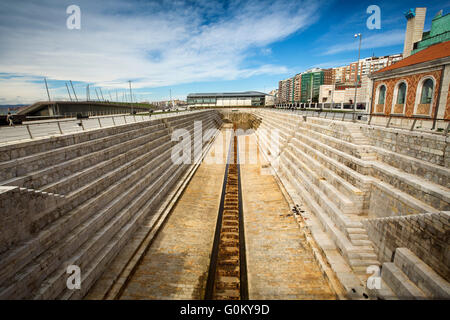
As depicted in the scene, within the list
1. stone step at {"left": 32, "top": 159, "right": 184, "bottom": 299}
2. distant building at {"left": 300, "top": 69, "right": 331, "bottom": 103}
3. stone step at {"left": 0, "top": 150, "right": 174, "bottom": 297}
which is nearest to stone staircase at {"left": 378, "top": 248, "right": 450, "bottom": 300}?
stone step at {"left": 32, "top": 159, "right": 184, "bottom": 299}

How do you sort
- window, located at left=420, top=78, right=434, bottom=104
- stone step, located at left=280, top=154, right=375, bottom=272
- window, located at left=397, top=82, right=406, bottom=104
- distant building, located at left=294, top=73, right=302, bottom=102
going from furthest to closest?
distant building, located at left=294, top=73, right=302, bottom=102 → window, located at left=397, top=82, right=406, bottom=104 → window, located at left=420, top=78, right=434, bottom=104 → stone step, located at left=280, top=154, right=375, bottom=272

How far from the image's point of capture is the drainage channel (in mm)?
8378

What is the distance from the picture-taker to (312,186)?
13.1 meters

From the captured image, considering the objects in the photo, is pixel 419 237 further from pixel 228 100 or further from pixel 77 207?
pixel 228 100

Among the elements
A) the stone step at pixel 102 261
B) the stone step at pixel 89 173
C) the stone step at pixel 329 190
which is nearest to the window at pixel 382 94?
the stone step at pixel 329 190

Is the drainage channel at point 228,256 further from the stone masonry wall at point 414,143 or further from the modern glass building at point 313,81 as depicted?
the modern glass building at point 313,81

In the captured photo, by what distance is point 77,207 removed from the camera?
816 cm

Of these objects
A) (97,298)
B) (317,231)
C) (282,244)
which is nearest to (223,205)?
(282,244)

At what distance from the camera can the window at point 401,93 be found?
57.9 ft

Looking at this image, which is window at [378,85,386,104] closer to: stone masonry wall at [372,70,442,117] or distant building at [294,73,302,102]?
stone masonry wall at [372,70,442,117]

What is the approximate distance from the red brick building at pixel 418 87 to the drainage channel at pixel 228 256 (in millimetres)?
15288

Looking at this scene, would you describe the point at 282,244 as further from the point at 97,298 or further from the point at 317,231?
the point at 97,298

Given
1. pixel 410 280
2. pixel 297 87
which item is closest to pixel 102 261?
pixel 410 280

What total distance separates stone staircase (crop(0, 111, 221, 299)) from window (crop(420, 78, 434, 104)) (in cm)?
2085
